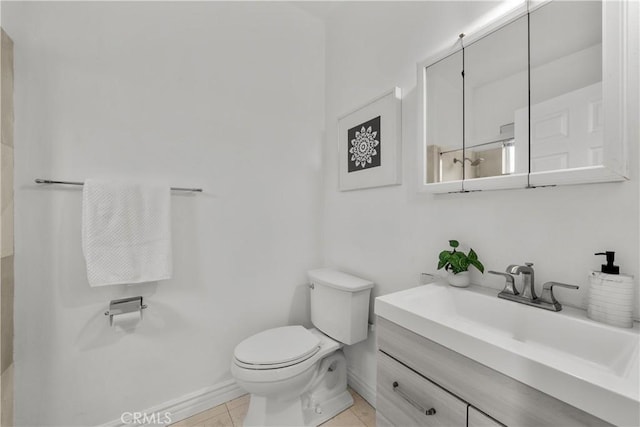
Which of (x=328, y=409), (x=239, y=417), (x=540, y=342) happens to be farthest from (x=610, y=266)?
(x=239, y=417)

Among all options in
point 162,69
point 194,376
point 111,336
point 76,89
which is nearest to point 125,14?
point 162,69

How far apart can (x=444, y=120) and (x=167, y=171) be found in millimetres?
1388

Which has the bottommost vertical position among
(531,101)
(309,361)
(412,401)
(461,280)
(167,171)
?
(309,361)

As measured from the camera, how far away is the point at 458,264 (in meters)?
1.01

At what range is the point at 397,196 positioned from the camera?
1382 mm

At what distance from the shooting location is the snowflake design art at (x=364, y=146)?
59.3 inches

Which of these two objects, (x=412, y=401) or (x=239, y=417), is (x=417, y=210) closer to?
(x=412, y=401)

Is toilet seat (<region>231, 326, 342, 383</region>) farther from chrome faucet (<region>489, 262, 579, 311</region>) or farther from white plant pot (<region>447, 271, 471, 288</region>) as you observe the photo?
chrome faucet (<region>489, 262, 579, 311</region>)

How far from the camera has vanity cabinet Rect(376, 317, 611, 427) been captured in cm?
55

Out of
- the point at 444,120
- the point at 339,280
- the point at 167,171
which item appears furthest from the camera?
the point at 339,280

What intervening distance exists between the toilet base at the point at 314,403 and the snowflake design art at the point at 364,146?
117cm

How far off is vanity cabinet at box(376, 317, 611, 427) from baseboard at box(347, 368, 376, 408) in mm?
639

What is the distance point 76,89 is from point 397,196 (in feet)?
5.26

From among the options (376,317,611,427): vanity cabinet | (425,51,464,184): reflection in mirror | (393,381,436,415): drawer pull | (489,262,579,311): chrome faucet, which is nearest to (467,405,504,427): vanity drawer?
(376,317,611,427): vanity cabinet
